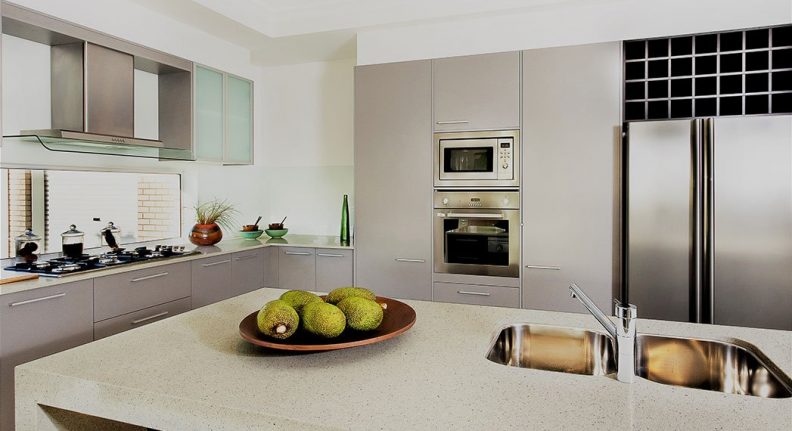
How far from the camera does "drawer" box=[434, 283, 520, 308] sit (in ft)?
11.1

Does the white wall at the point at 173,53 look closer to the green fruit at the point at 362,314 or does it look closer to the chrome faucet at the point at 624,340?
the green fruit at the point at 362,314

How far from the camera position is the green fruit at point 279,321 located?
1203 mm

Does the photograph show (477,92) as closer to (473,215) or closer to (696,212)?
(473,215)

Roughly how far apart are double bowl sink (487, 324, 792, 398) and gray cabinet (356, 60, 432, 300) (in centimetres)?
206

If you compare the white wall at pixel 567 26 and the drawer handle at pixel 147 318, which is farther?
the white wall at pixel 567 26

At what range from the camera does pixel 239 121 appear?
420cm

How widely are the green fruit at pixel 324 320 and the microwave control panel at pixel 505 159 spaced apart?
2.37m

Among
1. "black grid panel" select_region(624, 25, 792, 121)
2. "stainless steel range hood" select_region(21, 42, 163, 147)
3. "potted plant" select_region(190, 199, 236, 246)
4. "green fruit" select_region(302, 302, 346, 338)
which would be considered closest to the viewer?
"green fruit" select_region(302, 302, 346, 338)

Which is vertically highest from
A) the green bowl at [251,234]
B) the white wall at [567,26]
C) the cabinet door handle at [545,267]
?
the white wall at [567,26]

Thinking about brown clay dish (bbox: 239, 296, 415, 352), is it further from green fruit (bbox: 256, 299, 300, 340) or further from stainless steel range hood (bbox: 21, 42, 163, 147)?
stainless steel range hood (bbox: 21, 42, 163, 147)

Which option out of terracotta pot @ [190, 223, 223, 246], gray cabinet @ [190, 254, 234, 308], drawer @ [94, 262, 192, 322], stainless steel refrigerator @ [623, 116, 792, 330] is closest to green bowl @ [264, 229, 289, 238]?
terracotta pot @ [190, 223, 223, 246]

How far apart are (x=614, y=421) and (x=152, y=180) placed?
371 centimetres

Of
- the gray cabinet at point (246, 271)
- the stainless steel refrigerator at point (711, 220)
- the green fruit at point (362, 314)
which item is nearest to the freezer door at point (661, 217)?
the stainless steel refrigerator at point (711, 220)

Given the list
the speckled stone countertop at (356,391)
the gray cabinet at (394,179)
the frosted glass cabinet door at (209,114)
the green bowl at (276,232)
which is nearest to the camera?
the speckled stone countertop at (356,391)
